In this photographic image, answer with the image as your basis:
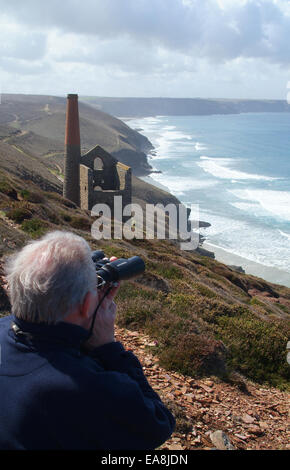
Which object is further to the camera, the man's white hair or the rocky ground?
the rocky ground

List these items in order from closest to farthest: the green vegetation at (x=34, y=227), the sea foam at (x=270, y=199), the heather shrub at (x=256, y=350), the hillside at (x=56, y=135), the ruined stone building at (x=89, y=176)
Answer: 1. the heather shrub at (x=256, y=350)
2. the green vegetation at (x=34, y=227)
3. the ruined stone building at (x=89, y=176)
4. the sea foam at (x=270, y=199)
5. the hillside at (x=56, y=135)

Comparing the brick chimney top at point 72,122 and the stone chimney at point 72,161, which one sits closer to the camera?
the stone chimney at point 72,161

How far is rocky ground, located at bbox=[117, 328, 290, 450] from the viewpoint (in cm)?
398

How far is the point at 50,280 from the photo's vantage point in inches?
77.9

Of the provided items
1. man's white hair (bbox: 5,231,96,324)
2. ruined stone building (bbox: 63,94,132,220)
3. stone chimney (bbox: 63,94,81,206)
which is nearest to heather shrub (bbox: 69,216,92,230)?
ruined stone building (bbox: 63,94,132,220)

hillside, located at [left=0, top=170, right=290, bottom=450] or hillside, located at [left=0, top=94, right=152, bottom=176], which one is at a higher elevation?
hillside, located at [left=0, top=94, right=152, bottom=176]

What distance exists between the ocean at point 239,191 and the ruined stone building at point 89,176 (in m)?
13.6

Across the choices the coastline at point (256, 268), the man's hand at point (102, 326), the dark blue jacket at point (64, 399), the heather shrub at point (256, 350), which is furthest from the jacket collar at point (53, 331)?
the coastline at point (256, 268)

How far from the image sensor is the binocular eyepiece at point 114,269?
8.04 ft

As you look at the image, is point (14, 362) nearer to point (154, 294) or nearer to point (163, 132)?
point (154, 294)

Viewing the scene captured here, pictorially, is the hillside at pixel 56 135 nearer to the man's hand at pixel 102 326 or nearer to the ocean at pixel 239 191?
the ocean at pixel 239 191

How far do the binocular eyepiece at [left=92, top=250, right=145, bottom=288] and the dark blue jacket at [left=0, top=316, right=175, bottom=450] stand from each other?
1.40 ft

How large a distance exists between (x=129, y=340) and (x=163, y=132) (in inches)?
7271

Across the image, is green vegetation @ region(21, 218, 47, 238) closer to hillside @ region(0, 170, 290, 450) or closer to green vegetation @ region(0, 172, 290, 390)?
green vegetation @ region(0, 172, 290, 390)
